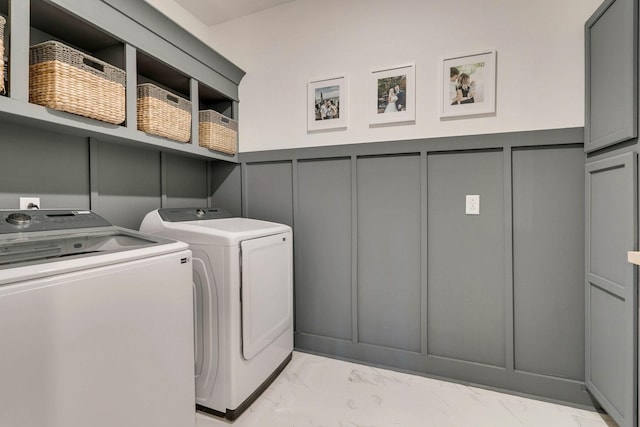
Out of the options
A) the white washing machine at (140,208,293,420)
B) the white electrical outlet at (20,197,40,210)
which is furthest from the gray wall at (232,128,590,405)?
the white electrical outlet at (20,197,40,210)

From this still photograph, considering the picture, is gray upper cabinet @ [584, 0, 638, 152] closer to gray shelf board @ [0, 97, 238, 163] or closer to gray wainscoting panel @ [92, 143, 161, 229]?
gray shelf board @ [0, 97, 238, 163]

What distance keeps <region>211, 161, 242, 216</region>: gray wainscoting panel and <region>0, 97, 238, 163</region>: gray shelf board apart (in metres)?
0.68

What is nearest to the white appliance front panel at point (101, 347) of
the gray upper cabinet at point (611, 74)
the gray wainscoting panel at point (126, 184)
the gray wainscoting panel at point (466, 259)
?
the gray wainscoting panel at point (126, 184)

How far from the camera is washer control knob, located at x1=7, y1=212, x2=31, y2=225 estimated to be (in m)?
1.33

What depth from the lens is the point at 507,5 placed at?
199cm

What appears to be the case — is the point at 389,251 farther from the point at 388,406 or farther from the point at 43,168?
the point at 43,168

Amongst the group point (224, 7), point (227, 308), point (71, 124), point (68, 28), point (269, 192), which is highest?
point (224, 7)

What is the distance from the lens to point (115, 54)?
1750mm

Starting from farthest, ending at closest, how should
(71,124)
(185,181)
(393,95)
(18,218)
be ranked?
(185,181), (393,95), (71,124), (18,218)

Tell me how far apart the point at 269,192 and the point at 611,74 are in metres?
2.23

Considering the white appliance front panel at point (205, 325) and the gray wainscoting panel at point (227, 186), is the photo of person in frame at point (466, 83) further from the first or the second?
the white appliance front panel at point (205, 325)

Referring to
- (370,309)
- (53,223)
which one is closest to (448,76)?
(370,309)

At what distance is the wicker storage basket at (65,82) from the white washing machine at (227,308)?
69cm

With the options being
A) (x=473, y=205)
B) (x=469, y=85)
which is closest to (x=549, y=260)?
(x=473, y=205)
